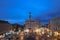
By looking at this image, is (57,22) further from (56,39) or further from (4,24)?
(4,24)

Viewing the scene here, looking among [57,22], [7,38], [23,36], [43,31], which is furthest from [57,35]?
[57,22]

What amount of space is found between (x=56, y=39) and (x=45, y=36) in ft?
1.13

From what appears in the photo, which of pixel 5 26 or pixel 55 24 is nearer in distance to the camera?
pixel 55 24

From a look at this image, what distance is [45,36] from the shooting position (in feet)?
14.8

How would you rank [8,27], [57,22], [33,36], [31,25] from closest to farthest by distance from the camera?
1. [33,36]
2. [31,25]
3. [57,22]
4. [8,27]

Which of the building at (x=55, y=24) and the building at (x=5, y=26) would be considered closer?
the building at (x=55, y=24)

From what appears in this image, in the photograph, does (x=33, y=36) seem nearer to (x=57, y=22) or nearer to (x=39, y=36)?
(x=39, y=36)

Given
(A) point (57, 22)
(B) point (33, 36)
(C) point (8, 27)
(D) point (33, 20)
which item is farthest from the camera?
(C) point (8, 27)

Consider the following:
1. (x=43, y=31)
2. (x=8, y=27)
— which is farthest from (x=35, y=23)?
(x=8, y=27)

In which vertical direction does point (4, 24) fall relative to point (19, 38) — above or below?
above

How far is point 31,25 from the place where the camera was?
5.27 meters

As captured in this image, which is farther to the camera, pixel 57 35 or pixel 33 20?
pixel 33 20

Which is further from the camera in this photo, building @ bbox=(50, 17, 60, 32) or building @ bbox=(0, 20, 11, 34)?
building @ bbox=(0, 20, 11, 34)

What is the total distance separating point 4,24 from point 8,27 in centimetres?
36
